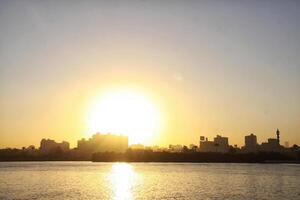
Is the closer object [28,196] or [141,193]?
[28,196]

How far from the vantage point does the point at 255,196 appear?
75.2 metres

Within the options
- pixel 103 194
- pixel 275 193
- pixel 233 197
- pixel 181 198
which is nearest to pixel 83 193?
pixel 103 194

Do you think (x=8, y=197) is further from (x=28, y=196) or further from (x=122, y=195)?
(x=122, y=195)

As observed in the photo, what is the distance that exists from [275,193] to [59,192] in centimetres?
3790

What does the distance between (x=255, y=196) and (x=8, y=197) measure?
3900cm

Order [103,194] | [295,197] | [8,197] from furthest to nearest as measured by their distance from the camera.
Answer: [103,194] < [295,197] < [8,197]

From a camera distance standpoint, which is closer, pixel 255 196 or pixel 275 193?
pixel 255 196

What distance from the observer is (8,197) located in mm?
68875

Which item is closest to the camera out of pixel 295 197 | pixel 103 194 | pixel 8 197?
pixel 8 197

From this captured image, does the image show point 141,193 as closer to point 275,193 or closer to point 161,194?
point 161,194

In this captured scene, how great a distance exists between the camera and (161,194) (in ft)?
254

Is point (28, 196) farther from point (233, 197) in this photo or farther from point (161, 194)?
point (233, 197)

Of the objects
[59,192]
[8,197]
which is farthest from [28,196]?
[59,192]

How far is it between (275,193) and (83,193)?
33.7 m
